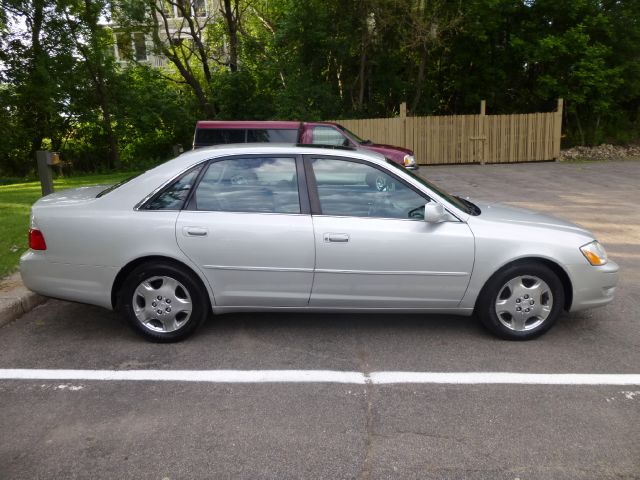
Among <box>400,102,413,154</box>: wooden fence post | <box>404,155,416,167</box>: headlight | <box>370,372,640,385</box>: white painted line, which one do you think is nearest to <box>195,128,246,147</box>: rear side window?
<box>404,155,416,167</box>: headlight

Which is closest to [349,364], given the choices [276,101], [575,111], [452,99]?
[276,101]

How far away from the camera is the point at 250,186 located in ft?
15.2

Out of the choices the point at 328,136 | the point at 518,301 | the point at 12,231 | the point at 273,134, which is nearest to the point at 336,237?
the point at 518,301

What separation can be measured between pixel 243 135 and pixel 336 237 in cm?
876

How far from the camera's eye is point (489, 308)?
454cm

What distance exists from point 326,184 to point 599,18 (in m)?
22.1

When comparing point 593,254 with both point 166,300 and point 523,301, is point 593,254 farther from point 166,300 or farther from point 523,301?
point 166,300

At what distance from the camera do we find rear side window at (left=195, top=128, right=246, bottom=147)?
12602 mm

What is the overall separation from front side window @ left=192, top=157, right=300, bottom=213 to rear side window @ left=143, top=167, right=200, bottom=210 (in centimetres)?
9

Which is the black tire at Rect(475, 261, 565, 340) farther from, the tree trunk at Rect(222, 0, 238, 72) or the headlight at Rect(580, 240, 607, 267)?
the tree trunk at Rect(222, 0, 238, 72)

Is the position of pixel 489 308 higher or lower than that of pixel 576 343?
higher

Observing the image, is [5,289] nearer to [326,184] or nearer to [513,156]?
[326,184]

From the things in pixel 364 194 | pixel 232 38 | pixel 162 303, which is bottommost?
pixel 162 303

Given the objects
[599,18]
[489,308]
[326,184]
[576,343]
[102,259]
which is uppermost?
[599,18]
